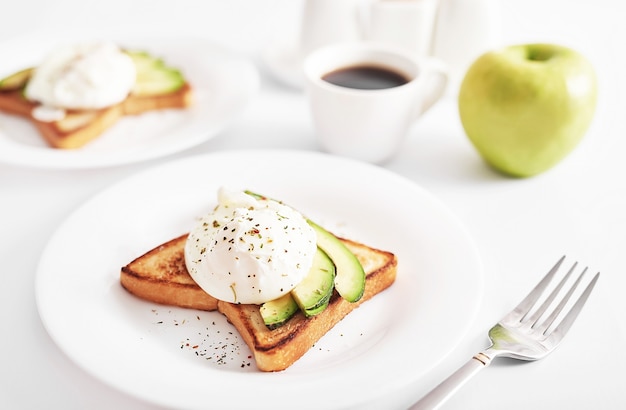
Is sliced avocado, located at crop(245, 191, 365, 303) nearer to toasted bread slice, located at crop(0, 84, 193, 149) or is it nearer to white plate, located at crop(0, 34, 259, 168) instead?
white plate, located at crop(0, 34, 259, 168)

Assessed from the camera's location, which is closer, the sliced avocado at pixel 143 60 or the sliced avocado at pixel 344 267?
the sliced avocado at pixel 344 267

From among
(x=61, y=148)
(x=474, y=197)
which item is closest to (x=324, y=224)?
(x=474, y=197)

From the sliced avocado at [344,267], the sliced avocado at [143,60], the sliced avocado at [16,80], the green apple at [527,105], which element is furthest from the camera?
the sliced avocado at [143,60]

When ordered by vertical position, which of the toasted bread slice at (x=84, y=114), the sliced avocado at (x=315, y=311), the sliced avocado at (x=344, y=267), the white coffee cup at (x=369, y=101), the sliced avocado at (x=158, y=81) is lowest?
the toasted bread slice at (x=84, y=114)

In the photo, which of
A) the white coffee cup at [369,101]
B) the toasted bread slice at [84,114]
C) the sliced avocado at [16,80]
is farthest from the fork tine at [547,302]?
the sliced avocado at [16,80]

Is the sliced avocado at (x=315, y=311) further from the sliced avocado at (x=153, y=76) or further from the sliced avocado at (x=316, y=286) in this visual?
the sliced avocado at (x=153, y=76)

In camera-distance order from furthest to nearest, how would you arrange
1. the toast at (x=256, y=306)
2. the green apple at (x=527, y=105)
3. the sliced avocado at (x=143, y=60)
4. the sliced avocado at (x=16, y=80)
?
the sliced avocado at (x=143, y=60) < the sliced avocado at (x=16, y=80) < the green apple at (x=527, y=105) < the toast at (x=256, y=306)

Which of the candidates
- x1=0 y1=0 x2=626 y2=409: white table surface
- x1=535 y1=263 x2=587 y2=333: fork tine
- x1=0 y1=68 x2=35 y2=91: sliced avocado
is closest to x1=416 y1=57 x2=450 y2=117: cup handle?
x1=0 y1=0 x2=626 y2=409: white table surface
